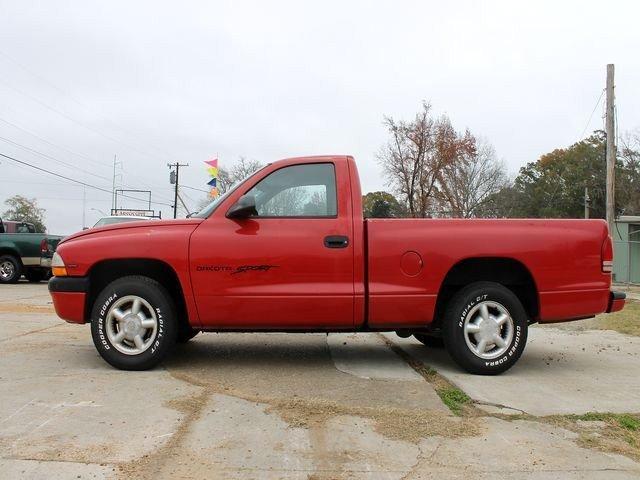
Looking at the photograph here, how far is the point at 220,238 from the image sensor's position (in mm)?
5039

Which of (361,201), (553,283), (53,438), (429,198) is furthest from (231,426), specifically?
(429,198)

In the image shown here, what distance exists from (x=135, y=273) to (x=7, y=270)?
12683 mm

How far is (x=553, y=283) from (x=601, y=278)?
0.49 metres

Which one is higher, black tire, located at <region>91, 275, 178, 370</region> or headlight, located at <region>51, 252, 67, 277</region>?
headlight, located at <region>51, 252, 67, 277</region>

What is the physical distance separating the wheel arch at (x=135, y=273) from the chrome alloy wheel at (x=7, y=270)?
1233 cm

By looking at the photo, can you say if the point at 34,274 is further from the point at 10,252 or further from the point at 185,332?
the point at 185,332

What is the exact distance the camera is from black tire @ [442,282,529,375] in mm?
5121

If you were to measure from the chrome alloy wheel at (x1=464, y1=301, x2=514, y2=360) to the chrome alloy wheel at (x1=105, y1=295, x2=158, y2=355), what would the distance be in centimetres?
286

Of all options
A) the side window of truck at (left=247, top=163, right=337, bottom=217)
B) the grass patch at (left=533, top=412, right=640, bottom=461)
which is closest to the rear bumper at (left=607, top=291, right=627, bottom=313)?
the grass patch at (left=533, top=412, right=640, bottom=461)

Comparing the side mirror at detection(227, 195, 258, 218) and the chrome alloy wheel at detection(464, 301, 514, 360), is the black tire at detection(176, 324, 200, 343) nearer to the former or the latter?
the side mirror at detection(227, 195, 258, 218)

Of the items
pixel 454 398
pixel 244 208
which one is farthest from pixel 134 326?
pixel 454 398

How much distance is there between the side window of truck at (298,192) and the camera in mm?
5184

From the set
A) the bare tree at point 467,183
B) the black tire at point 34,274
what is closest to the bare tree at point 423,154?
the bare tree at point 467,183

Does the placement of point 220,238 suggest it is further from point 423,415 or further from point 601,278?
point 601,278
